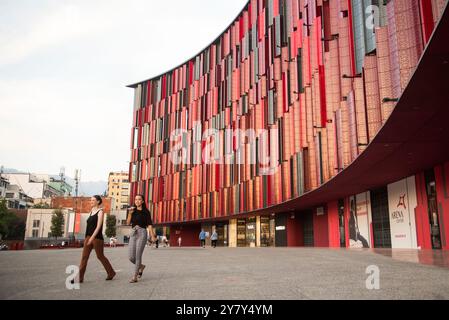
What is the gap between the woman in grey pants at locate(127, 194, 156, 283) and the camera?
24.8 feet

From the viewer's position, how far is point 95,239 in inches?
301

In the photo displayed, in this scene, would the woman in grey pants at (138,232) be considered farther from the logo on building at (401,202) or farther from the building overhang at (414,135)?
the logo on building at (401,202)

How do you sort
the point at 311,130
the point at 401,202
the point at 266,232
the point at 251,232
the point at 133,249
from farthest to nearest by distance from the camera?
the point at 251,232 < the point at 266,232 < the point at 311,130 < the point at 401,202 < the point at 133,249

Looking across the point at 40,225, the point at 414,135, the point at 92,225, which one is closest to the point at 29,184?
the point at 40,225

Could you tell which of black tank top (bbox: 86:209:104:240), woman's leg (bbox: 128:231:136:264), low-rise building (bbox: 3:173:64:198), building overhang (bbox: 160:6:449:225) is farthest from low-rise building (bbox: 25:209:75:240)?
woman's leg (bbox: 128:231:136:264)

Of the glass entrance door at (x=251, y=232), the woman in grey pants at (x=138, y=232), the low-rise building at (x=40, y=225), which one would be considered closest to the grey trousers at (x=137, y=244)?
the woman in grey pants at (x=138, y=232)

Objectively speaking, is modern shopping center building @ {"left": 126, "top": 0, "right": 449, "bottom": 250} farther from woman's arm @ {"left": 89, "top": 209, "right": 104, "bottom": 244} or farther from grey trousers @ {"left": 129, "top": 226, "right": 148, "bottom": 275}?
woman's arm @ {"left": 89, "top": 209, "right": 104, "bottom": 244}

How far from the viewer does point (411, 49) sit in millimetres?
14203

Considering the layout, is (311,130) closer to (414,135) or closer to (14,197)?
(414,135)

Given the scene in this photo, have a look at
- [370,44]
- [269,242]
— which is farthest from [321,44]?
[269,242]

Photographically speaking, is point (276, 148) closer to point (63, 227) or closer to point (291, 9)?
point (291, 9)

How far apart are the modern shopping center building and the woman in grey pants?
6402 mm

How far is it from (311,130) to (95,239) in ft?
72.8

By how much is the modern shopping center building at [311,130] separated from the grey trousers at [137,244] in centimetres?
655
